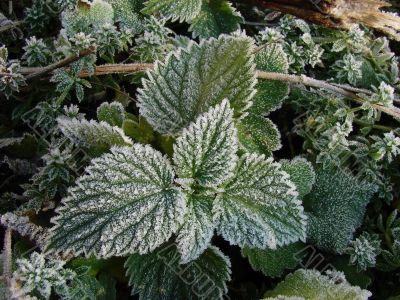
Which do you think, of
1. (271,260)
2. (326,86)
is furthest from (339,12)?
(271,260)

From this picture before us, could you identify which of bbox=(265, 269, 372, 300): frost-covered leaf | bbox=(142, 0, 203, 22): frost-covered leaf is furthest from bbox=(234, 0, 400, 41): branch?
bbox=(265, 269, 372, 300): frost-covered leaf

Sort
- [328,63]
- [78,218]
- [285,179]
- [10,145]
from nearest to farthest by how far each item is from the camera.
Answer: [78,218] → [285,179] → [10,145] → [328,63]

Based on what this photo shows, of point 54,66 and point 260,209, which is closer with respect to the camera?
point 260,209

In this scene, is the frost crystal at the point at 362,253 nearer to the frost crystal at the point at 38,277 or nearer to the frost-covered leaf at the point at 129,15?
the frost crystal at the point at 38,277

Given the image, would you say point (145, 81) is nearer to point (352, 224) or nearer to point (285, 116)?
point (285, 116)

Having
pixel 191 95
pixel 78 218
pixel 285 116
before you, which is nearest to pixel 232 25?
pixel 285 116

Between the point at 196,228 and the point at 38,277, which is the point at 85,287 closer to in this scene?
the point at 38,277

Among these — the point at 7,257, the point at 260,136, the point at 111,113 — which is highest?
the point at 111,113
